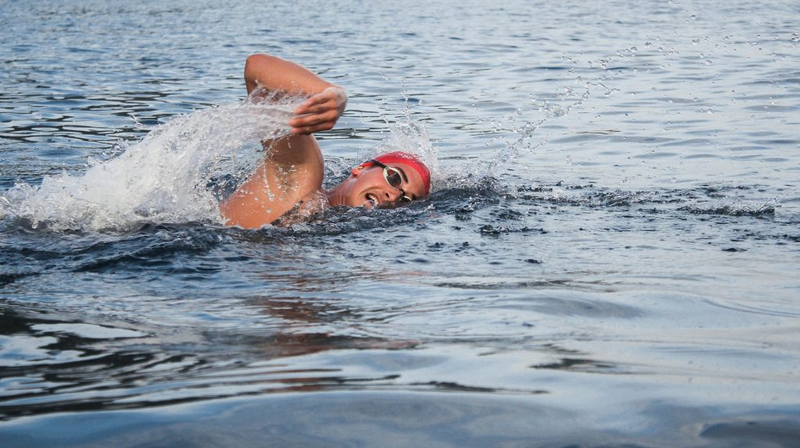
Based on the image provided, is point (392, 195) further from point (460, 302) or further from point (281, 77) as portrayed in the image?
point (460, 302)

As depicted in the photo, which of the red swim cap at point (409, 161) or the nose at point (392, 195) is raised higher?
the red swim cap at point (409, 161)

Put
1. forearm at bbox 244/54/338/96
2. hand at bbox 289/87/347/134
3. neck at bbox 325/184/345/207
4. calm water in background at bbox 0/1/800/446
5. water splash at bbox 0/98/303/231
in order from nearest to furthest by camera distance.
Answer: calm water in background at bbox 0/1/800/446
hand at bbox 289/87/347/134
forearm at bbox 244/54/338/96
water splash at bbox 0/98/303/231
neck at bbox 325/184/345/207

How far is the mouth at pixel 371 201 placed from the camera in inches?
261

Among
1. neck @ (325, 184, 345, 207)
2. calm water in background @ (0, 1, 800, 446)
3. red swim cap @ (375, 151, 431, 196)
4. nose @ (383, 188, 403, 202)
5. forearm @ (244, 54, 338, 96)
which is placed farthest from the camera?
red swim cap @ (375, 151, 431, 196)

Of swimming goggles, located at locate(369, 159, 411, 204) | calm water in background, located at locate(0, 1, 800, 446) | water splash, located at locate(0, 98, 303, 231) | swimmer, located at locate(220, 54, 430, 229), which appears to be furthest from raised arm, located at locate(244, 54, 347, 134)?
swimming goggles, located at locate(369, 159, 411, 204)

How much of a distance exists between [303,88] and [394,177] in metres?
1.77

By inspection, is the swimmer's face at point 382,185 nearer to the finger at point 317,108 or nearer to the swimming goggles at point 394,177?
the swimming goggles at point 394,177

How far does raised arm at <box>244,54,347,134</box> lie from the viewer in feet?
15.9

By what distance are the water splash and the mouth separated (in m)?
0.80

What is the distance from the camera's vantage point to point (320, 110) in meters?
4.87

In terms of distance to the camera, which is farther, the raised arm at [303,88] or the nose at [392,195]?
the nose at [392,195]

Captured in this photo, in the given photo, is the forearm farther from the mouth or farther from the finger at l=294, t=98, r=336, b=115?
the mouth

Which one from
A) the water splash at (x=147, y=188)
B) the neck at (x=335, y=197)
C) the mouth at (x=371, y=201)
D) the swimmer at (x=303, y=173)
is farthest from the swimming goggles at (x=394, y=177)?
the water splash at (x=147, y=188)

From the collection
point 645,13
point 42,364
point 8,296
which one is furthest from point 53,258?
point 645,13
